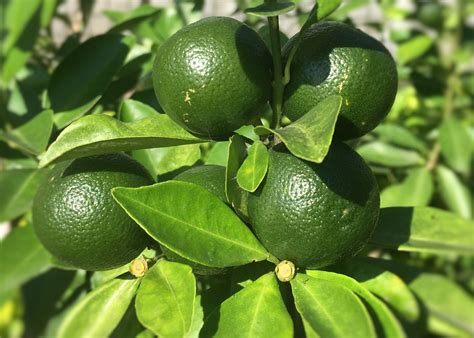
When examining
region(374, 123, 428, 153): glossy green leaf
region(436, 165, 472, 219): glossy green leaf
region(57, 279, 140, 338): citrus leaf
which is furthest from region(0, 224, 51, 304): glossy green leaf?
region(436, 165, 472, 219): glossy green leaf

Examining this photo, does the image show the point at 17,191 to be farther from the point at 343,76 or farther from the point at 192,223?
the point at 343,76

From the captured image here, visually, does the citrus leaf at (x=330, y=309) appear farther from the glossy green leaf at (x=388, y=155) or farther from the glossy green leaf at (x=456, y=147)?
the glossy green leaf at (x=456, y=147)

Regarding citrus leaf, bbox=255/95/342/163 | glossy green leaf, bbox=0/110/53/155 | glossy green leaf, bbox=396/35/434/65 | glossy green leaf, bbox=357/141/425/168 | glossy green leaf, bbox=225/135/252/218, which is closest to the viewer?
citrus leaf, bbox=255/95/342/163

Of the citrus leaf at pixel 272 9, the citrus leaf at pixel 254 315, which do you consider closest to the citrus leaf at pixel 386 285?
the citrus leaf at pixel 254 315

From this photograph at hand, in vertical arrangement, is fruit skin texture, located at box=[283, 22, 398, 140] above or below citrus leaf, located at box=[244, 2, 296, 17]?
below

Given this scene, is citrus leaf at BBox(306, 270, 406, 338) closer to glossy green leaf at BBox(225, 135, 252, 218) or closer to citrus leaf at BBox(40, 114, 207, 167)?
glossy green leaf at BBox(225, 135, 252, 218)
